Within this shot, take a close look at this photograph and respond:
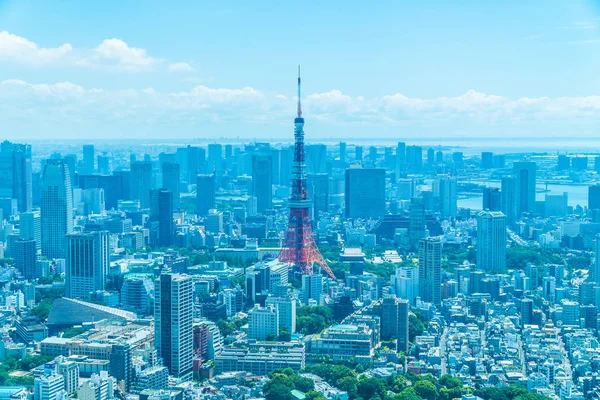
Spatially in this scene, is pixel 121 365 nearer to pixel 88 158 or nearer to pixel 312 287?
pixel 312 287

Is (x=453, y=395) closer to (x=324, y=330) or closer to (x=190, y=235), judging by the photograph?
(x=324, y=330)

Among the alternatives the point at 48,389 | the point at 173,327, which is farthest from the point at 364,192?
the point at 48,389

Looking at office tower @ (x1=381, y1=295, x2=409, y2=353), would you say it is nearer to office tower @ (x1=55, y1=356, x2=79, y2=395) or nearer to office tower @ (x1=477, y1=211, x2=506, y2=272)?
office tower @ (x1=55, y1=356, x2=79, y2=395)

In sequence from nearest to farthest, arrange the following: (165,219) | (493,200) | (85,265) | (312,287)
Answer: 1. (312,287)
2. (85,265)
3. (165,219)
4. (493,200)

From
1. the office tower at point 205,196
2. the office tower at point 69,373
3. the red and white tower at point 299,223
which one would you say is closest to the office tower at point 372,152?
the office tower at point 205,196

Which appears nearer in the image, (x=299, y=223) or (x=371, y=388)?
(x=371, y=388)

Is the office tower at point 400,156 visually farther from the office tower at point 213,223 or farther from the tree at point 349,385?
the tree at point 349,385
